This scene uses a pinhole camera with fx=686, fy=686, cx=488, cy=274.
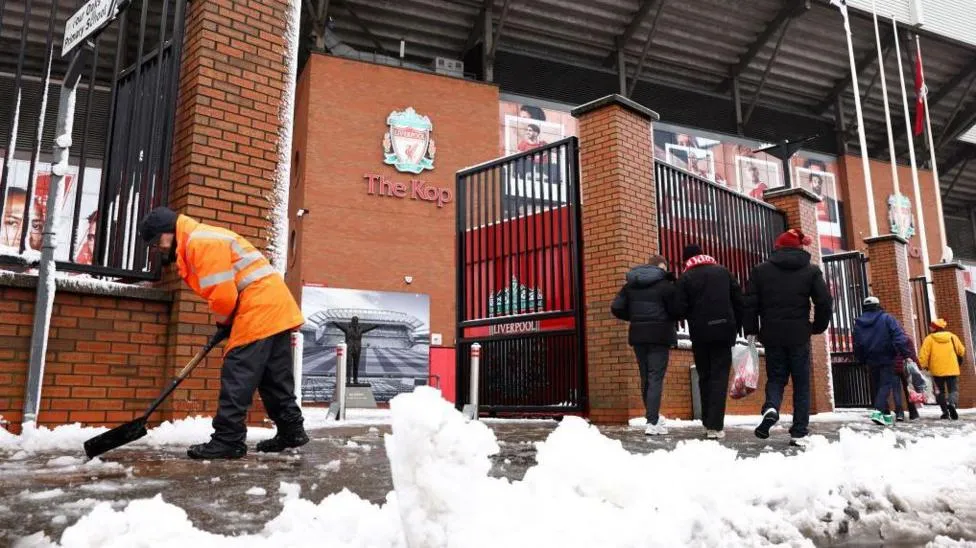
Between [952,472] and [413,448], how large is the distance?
10.2ft

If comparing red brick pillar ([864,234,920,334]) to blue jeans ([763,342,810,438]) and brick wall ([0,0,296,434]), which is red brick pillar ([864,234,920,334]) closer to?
blue jeans ([763,342,810,438])

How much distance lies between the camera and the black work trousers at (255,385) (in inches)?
143

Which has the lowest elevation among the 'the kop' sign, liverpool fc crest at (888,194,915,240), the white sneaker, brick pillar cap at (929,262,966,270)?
the white sneaker

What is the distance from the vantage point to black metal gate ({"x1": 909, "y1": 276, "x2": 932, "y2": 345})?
17.4m

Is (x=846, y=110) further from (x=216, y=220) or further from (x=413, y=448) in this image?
(x=413, y=448)

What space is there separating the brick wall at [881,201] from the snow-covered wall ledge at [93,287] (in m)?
25.2

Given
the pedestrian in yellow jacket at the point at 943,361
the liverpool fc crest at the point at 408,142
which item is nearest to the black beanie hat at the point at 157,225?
the pedestrian in yellow jacket at the point at 943,361

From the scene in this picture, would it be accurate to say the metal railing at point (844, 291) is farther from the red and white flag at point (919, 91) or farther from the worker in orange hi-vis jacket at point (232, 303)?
the worker in orange hi-vis jacket at point (232, 303)

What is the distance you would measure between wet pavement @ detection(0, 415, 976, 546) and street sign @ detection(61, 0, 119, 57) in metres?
2.48

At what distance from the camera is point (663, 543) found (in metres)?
1.86

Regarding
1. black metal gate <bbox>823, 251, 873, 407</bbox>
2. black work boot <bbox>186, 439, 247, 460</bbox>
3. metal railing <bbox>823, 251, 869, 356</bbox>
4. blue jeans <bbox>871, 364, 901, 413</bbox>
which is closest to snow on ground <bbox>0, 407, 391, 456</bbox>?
black work boot <bbox>186, 439, 247, 460</bbox>

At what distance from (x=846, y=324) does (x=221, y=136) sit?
13515mm

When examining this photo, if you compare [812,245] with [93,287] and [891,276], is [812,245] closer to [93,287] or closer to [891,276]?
[891,276]

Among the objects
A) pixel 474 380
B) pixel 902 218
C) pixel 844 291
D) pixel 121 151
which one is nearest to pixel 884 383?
pixel 474 380
